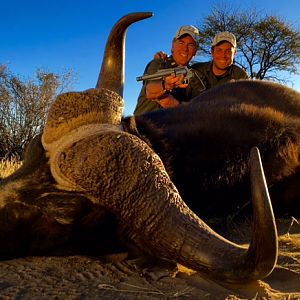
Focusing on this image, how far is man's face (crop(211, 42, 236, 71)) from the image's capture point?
21.6 ft

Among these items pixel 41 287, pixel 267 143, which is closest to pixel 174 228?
pixel 41 287

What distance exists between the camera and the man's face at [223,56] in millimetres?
6582

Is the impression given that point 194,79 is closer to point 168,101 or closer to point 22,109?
point 168,101

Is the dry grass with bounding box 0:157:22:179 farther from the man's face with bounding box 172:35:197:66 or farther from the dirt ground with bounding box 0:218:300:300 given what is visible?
the dirt ground with bounding box 0:218:300:300

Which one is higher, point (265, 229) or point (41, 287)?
point (265, 229)

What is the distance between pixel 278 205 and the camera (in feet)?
11.3

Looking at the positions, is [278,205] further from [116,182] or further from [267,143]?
[116,182]

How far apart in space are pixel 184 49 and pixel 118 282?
5.08 m

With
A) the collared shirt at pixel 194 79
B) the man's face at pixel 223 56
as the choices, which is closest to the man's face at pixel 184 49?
the collared shirt at pixel 194 79

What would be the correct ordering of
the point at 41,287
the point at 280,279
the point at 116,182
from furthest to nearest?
the point at 280,279, the point at 41,287, the point at 116,182

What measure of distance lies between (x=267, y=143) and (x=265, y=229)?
1616 millimetres

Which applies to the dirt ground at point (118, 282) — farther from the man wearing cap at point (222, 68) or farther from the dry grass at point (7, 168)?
the man wearing cap at point (222, 68)

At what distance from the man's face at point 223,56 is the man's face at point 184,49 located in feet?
1.34

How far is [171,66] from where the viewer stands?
268 inches
